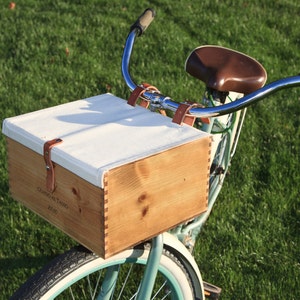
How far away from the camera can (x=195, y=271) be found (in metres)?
2.69

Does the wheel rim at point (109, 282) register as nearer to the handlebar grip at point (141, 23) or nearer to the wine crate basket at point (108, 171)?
the wine crate basket at point (108, 171)

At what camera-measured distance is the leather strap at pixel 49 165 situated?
202 centimetres

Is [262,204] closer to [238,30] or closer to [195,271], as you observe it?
[195,271]

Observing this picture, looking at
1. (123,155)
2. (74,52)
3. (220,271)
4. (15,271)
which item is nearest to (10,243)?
(15,271)

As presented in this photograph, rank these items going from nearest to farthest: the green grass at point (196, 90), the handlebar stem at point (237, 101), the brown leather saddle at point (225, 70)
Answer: the handlebar stem at point (237, 101) → the brown leather saddle at point (225, 70) → the green grass at point (196, 90)

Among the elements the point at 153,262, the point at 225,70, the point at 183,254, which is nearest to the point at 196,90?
the point at 225,70

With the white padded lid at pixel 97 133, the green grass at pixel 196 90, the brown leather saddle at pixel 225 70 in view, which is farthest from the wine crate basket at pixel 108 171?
the green grass at pixel 196 90

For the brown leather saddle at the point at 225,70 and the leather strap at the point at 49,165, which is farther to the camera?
the brown leather saddle at the point at 225,70

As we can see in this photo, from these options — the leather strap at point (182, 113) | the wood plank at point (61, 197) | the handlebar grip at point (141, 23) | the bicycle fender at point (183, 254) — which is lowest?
the bicycle fender at point (183, 254)

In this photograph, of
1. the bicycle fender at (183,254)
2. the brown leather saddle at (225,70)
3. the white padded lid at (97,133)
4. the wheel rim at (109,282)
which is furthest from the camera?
the brown leather saddle at (225,70)

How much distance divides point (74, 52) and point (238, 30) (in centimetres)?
157

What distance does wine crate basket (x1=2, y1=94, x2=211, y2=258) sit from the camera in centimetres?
196

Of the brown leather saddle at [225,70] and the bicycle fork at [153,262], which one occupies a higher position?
the brown leather saddle at [225,70]

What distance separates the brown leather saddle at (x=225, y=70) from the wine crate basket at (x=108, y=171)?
478mm
